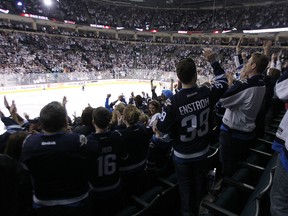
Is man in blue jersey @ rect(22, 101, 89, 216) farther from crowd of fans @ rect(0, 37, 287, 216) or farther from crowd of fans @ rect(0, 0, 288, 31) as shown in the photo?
crowd of fans @ rect(0, 0, 288, 31)

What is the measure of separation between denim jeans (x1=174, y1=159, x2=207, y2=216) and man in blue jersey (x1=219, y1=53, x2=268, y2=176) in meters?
0.78

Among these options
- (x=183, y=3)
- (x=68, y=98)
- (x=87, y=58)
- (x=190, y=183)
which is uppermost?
(x=183, y=3)

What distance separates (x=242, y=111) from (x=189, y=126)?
95 centimetres

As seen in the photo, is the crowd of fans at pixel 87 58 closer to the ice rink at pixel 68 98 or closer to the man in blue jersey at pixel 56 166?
the ice rink at pixel 68 98

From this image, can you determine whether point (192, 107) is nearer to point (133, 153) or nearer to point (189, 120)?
point (189, 120)

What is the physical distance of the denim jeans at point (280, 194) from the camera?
4.98ft

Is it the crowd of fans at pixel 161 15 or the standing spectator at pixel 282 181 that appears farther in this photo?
the crowd of fans at pixel 161 15

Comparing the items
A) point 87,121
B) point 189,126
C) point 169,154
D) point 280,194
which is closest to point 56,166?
point 189,126

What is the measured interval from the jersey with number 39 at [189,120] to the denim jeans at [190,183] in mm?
97

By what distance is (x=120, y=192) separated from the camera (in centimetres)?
246

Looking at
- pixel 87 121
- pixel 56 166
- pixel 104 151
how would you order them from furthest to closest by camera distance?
1. pixel 87 121
2. pixel 104 151
3. pixel 56 166

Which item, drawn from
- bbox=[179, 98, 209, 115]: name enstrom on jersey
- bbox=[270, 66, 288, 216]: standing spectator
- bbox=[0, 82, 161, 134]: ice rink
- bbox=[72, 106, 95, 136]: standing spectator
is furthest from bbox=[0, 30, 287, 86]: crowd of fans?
bbox=[270, 66, 288, 216]: standing spectator

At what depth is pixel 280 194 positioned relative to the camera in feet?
5.07

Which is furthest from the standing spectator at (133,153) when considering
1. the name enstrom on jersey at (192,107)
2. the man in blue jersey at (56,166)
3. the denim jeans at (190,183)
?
the man in blue jersey at (56,166)
